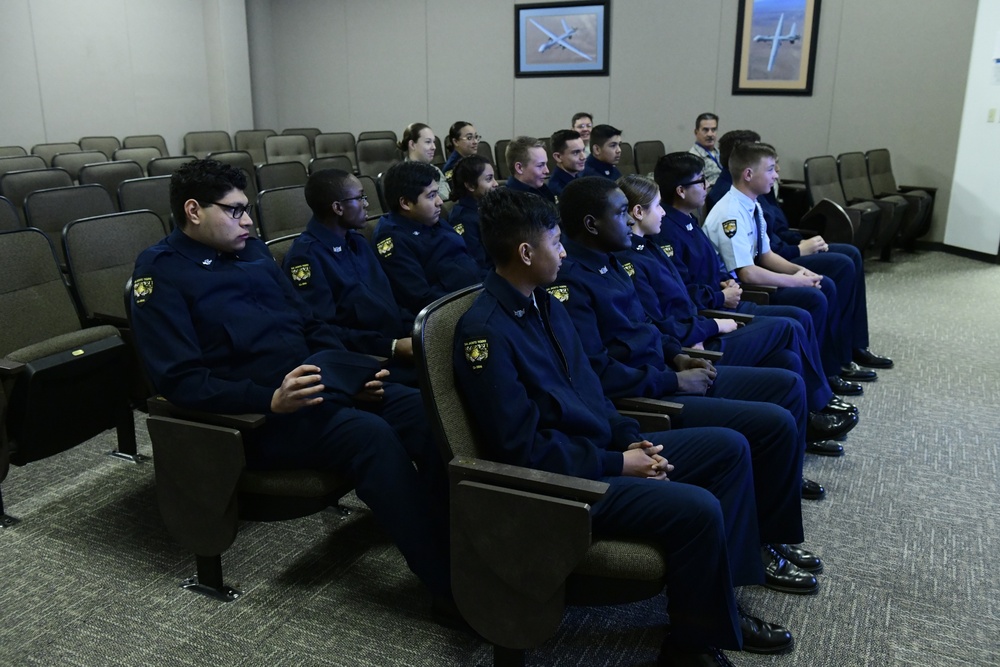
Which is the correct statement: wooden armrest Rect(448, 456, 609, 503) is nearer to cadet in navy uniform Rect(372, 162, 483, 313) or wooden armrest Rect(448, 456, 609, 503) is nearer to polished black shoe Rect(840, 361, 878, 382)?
cadet in navy uniform Rect(372, 162, 483, 313)

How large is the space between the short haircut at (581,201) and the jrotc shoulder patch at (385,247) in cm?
87

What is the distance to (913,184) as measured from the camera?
7.60 metres

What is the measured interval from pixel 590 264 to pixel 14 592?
1902 mm

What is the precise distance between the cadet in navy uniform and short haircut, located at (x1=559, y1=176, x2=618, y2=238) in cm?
77

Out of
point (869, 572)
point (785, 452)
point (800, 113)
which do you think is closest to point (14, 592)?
point (785, 452)

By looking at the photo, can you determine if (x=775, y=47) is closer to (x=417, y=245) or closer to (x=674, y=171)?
(x=674, y=171)

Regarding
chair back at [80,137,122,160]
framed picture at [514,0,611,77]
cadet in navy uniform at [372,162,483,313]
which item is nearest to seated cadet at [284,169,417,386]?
cadet in navy uniform at [372,162,483,313]

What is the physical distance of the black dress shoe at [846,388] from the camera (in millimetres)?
3895

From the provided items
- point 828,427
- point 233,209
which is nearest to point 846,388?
point 828,427

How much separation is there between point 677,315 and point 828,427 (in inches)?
34.7

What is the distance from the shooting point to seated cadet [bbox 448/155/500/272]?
3799 millimetres

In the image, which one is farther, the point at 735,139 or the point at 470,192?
the point at 735,139

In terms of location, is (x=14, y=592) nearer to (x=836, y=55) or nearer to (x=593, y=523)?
(x=593, y=523)

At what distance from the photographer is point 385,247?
3166mm
